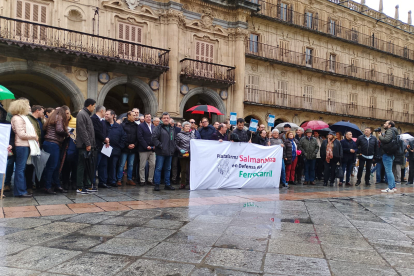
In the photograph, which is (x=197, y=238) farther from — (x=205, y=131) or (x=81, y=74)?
(x=81, y=74)

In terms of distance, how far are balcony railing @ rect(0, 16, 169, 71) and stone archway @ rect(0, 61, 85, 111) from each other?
1.06 m

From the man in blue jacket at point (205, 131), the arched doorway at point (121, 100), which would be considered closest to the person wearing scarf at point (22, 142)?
the man in blue jacket at point (205, 131)

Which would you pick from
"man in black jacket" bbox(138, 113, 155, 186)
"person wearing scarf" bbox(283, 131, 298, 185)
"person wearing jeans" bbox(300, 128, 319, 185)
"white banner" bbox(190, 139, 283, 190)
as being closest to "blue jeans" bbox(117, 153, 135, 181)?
"man in black jacket" bbox(138, 113, 155, 186)

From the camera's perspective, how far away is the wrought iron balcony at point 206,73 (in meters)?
19.4

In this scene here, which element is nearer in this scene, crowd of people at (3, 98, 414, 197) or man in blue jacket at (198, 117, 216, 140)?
crowd of people at (3, 98, 414, 197)

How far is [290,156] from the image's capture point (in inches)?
417

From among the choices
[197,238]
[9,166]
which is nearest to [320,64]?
[9,166]

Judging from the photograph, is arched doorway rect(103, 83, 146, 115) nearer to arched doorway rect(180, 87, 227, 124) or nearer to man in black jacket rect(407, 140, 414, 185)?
arched doorway rect(180, 87, 227, 124)

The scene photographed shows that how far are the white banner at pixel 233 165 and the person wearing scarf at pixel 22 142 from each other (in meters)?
3.46

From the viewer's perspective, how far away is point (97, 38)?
55.9 feet

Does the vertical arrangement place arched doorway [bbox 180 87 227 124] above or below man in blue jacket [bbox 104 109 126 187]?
above

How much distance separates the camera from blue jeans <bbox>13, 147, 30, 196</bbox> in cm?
621

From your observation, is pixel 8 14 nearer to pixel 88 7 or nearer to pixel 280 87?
pixel 88 7

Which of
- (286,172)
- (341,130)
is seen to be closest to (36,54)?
(286,172)
